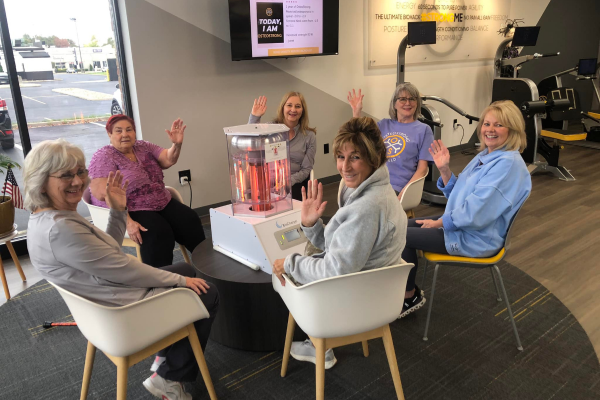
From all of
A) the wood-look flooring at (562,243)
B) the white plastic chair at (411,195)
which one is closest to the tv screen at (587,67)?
the wood-look flooring at (562,243)

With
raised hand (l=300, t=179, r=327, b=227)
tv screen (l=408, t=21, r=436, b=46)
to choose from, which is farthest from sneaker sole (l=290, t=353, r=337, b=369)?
tv screen (l=408, t=21, r=436, b=46)

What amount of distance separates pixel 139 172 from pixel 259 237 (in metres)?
0.99

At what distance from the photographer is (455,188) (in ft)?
8.05

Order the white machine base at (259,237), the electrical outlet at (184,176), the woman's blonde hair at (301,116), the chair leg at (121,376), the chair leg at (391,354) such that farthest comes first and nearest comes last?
the electrical outlet at (184,176) < the woman's blonde hair at (301,116) < the white machine base at (259,237) < the chair leg at (391,354) < the chair leg at (121,376)

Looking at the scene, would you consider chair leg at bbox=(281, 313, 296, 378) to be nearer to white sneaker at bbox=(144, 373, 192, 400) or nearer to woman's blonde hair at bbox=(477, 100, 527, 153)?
white sneaker at bbox=(144, 373, 192, 400)

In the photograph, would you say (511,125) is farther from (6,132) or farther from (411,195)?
(6,132)

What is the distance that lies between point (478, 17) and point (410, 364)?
5438 millimetres

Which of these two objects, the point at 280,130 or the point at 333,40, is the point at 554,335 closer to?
the point at 280,130

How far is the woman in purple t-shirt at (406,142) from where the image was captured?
3.13 meters

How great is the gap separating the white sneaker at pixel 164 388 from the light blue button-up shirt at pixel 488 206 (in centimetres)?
140

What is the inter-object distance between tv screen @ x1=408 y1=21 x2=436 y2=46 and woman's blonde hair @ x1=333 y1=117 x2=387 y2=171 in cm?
353

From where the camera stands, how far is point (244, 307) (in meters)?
2.19

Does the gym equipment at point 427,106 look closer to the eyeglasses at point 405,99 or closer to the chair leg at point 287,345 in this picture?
the eyeglasses at point 405,99

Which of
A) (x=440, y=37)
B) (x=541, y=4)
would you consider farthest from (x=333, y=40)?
(x=541, y=4)
